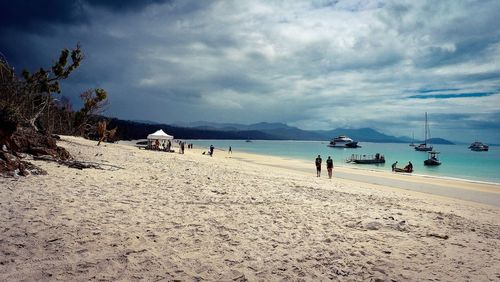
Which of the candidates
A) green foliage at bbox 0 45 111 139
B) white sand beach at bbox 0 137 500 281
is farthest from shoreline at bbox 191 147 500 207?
green foliage at bbox 0 45 111 139

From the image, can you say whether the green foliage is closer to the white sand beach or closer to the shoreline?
the white sand beach

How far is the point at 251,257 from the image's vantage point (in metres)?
5.57

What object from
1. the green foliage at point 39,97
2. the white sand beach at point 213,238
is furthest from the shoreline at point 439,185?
the green foliage at point 39,97

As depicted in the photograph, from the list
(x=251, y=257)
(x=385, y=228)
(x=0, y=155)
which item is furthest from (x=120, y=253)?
(x=0, y=155)

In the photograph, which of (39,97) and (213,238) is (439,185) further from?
(39,97)

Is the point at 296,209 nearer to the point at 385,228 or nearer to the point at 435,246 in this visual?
the point at 385,228

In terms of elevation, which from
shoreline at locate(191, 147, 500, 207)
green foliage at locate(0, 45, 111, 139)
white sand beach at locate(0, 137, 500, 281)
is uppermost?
green foliage at locate(0, 45, 111, 139)

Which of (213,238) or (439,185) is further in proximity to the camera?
(439,185)

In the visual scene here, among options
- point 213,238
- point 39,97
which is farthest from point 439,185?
point 39,97

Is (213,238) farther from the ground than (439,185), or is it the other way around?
(213,238)

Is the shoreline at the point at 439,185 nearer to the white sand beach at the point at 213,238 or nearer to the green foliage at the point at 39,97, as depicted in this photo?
the white sand beach at the point at 213,238

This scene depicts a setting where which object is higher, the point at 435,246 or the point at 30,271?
the point at 30,271

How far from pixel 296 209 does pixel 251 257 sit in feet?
13.4

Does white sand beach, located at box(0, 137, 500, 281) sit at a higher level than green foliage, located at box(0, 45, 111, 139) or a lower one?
lower
